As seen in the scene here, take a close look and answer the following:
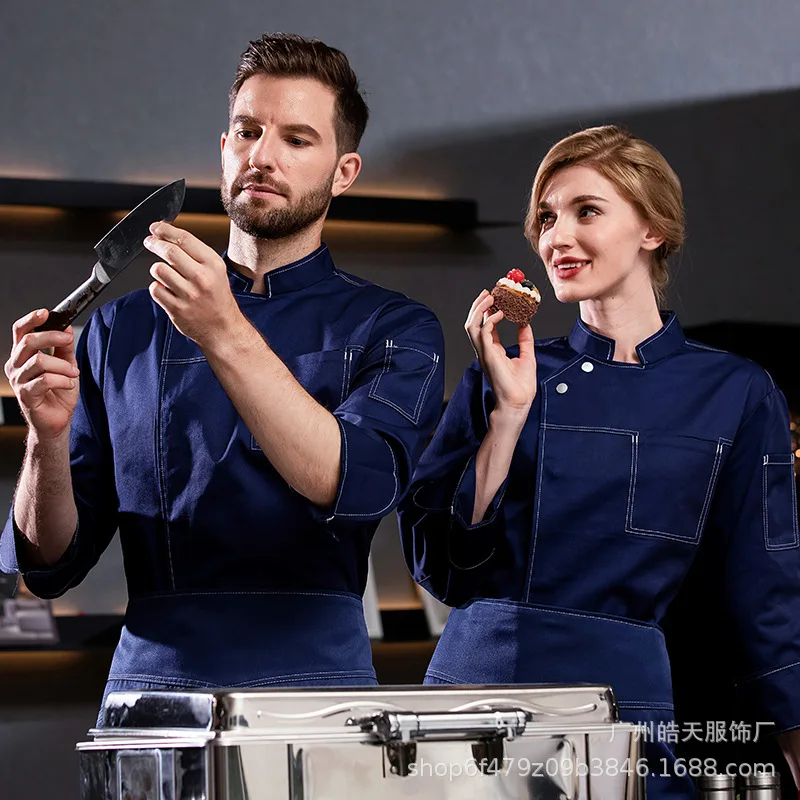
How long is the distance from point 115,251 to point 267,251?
282 millimetres

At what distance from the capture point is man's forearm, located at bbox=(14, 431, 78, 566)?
60.8 inches

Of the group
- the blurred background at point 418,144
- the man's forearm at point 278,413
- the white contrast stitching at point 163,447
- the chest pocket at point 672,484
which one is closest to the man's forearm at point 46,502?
the white contrast stitching at point 163,447

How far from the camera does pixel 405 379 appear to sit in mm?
1601

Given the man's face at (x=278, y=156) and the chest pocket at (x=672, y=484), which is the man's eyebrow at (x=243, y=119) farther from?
the chest pocket at (x=672, y=484)

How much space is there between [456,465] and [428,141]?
6.23ft

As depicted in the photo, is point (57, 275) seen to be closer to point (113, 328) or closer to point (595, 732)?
point (113, 328)

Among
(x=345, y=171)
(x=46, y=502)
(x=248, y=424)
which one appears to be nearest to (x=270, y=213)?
(x=345, y=171)

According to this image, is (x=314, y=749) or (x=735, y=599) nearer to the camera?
(x=314, y=749)

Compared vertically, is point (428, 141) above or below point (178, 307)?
above

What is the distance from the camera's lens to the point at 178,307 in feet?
4.54

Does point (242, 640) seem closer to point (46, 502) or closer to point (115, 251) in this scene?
point (46, 502)

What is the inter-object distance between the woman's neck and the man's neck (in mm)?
480

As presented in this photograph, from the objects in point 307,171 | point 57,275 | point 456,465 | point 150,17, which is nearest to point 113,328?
point 307,171

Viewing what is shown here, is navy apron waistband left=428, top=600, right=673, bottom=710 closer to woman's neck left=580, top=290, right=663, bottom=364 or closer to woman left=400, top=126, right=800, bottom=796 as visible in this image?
woman left=400, top=126, right=800, bottom=796
